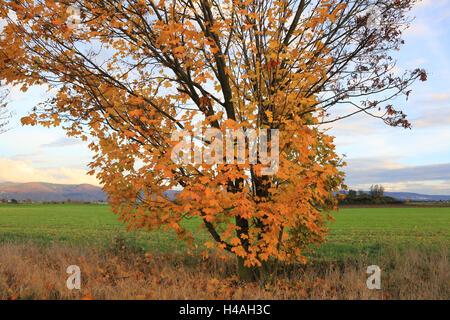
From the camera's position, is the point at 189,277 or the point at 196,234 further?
the point at 196,234

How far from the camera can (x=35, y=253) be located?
1082 centimetres

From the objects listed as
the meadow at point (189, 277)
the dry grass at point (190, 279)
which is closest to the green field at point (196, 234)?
the meadow at point (189, 277)

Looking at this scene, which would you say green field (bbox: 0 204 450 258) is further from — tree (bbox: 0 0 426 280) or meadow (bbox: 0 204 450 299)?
tree (bbox: 0 0 426 280)

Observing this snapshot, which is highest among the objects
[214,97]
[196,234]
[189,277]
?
[214,97]

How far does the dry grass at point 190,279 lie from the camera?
6.02 m

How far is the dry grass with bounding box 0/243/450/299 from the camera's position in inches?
237

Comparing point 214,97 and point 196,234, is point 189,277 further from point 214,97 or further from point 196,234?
point 196,234

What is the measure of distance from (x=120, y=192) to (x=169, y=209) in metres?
1.14

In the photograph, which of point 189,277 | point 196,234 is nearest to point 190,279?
point 189,277

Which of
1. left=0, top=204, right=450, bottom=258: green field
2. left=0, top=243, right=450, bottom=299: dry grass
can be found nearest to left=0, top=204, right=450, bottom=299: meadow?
left=0, top=243, right=450, bottom=299: dry grass

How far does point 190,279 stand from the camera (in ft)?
25.2

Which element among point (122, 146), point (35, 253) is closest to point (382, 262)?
point (122, 146)

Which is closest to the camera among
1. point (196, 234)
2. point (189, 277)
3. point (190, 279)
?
point (190, 279)

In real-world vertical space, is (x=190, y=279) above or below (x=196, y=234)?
above
